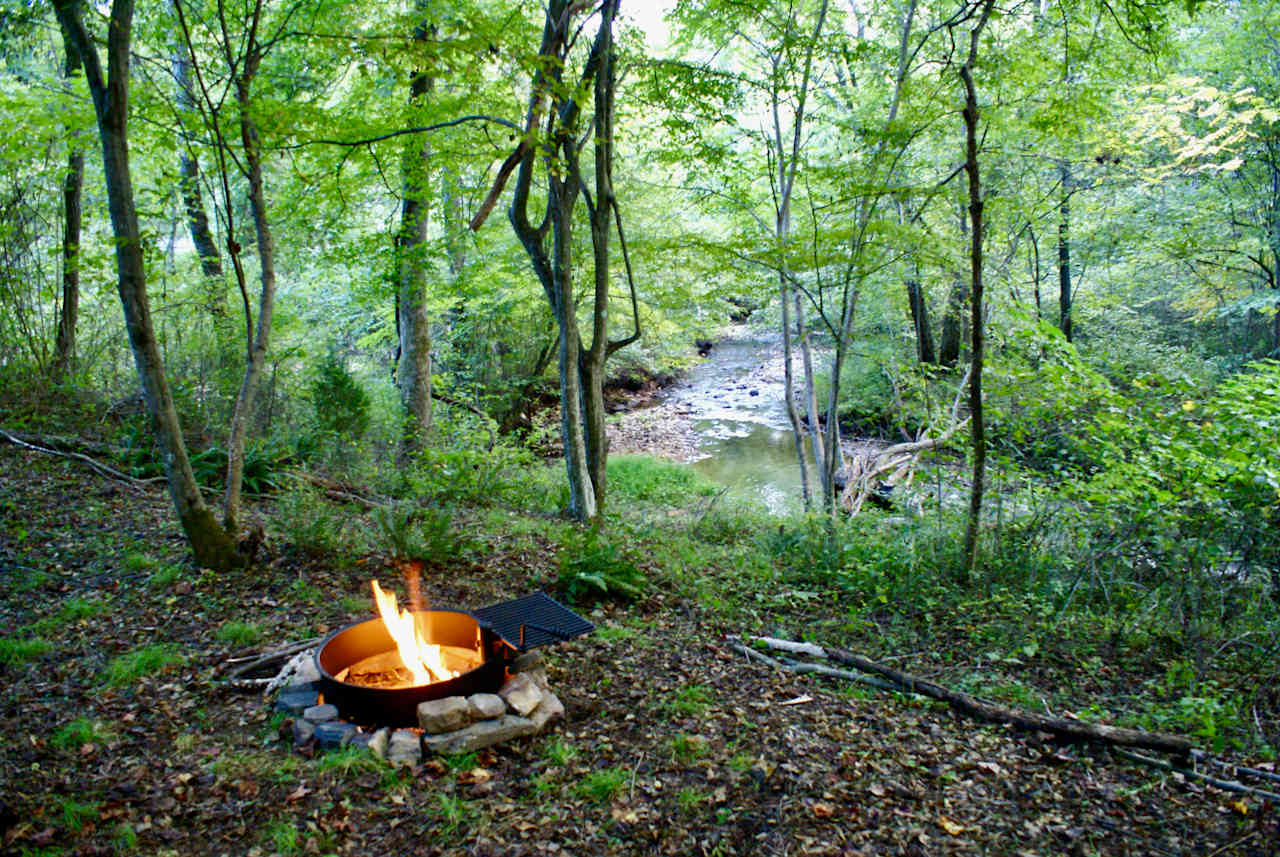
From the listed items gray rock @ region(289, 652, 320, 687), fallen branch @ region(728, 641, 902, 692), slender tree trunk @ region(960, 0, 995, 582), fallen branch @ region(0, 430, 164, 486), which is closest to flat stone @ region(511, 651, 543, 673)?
gray rock @ region(289, 652, 320, 687)

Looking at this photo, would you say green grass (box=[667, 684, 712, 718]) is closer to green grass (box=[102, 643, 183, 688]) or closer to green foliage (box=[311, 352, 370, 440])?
green grass (box=[102, 643, 183, 688])

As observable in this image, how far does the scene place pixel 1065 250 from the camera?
36.5 feet

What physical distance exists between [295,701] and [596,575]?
1.94 m

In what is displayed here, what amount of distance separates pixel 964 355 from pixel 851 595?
8988 millimetres

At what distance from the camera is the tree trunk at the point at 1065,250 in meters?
10.2

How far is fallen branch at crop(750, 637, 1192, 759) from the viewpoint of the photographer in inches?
106

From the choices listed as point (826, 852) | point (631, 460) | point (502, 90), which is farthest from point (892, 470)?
point (826, 852)

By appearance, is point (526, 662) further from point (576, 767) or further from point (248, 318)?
point (248, 318)

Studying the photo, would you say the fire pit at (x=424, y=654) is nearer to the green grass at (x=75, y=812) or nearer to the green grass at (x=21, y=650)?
the green grass at (x=75, y=812)

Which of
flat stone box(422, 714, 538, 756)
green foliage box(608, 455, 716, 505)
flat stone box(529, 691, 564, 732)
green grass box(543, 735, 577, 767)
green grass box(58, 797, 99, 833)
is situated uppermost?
green grass box(58, 797, 99, 833)

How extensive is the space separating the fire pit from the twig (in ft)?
7.83

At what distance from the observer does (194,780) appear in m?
2.46

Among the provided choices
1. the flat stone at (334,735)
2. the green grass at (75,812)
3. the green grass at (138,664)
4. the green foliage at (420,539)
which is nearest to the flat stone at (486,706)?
the flat stone at (334,735)

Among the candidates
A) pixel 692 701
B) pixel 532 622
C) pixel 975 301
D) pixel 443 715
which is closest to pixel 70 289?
pixel 532 622
